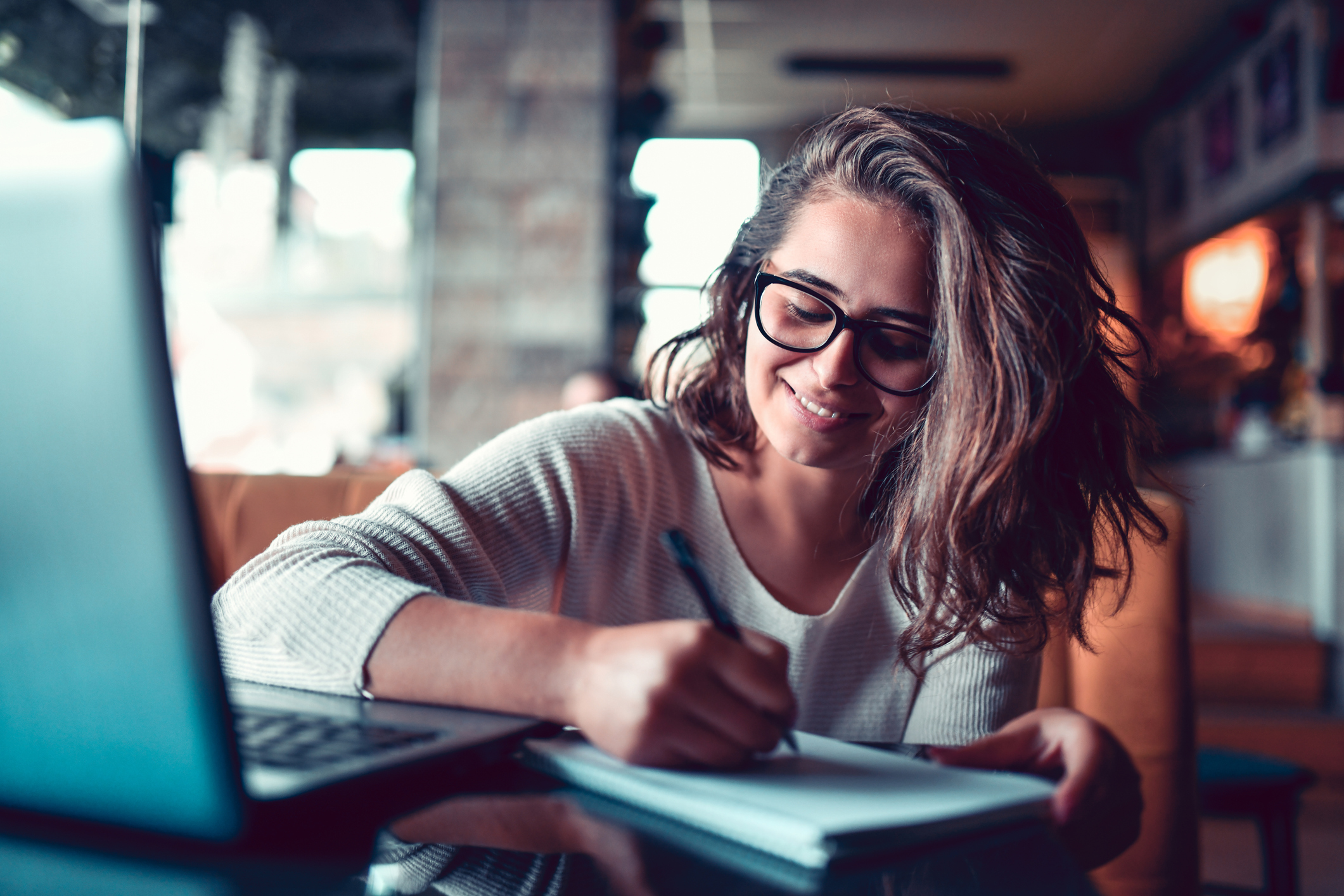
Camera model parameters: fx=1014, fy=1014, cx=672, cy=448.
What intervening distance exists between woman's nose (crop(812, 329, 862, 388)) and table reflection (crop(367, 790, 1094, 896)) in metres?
0.49

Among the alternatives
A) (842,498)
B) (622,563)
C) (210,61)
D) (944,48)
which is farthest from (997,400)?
(944,48)

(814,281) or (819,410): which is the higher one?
(814,281)

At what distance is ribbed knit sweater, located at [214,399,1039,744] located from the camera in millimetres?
784

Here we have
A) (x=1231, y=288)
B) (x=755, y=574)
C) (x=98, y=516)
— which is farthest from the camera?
(x=1231, y=288)

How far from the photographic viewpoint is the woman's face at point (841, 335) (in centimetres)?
91

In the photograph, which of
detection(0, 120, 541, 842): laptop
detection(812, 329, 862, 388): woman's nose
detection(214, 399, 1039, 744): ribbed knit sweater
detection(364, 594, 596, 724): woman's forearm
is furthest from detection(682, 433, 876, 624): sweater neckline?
detection(0, 120, 541, 842): laptop

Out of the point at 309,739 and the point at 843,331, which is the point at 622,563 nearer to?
the point at 843,331

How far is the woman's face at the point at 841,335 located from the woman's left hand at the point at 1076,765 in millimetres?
360

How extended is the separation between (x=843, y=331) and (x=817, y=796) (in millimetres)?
509

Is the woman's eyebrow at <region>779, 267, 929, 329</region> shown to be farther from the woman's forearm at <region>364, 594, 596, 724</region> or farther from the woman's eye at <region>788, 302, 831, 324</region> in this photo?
the woman's forearm at <region>364, 594, 596, 724</region>

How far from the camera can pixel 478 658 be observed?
0.61 m

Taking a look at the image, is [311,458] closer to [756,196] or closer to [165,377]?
[756,196]

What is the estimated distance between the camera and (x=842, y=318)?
0.91m

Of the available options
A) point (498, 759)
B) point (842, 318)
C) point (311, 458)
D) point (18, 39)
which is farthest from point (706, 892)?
point (311, 458)
